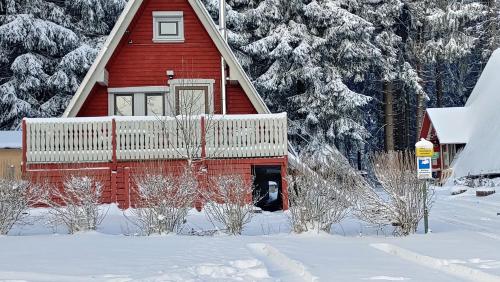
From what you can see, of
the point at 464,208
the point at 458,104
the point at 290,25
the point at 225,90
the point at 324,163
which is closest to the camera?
the point at 324,163

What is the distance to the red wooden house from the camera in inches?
635

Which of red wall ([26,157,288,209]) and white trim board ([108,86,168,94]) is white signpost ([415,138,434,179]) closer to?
red wall ([26,157,288,209])

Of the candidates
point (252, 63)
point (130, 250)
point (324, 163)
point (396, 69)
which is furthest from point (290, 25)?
point (130, 250)

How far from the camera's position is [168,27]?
66.9 ft

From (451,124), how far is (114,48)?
2134cm

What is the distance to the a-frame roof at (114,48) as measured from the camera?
731 inches

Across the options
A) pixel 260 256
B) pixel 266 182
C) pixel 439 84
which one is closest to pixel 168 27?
pixel 266 182

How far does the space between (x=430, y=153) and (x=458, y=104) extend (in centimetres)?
3755

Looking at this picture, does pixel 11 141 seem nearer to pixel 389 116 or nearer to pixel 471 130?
pixel 389 116

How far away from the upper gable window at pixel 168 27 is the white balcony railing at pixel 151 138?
15.3 feet

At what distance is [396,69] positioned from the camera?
35.8 meters

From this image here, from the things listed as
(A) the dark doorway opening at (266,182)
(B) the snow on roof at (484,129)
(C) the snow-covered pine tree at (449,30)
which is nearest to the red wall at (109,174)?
(A) the dark doorway opening at (266,182)

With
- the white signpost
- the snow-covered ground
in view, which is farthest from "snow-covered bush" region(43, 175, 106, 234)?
the white signpost

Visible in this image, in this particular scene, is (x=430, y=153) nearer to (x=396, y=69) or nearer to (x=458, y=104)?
(x=396, y=69)
